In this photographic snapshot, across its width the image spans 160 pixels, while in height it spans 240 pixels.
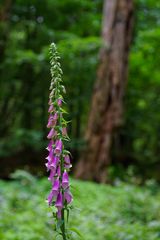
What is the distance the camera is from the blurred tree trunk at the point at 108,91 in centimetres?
1131

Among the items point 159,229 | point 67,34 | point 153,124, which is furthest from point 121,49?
point 159,229

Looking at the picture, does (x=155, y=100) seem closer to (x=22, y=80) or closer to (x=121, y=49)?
(x=121, y=49)

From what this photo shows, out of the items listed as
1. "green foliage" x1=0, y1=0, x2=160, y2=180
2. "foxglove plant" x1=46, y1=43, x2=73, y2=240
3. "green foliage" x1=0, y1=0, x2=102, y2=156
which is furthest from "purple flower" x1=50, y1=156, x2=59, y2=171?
"green foliage" x1=0, y1=0, x2=102, y2=156

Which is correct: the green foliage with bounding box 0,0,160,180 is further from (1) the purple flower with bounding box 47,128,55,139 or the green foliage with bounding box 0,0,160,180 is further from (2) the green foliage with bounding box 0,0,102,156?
(1) the purple flower with bounding box 47,128,55,139

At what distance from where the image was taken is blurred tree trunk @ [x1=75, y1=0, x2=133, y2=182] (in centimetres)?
1131

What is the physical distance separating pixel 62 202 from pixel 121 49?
9.94m

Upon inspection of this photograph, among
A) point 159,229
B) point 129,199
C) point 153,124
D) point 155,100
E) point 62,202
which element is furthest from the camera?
point 153,124

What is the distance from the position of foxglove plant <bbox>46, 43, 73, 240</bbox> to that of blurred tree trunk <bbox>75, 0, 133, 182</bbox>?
9375mm

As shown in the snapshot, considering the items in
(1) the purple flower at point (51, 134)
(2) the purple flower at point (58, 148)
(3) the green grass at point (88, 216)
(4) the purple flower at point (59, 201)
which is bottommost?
(4) the purple flower at point (59, 201)

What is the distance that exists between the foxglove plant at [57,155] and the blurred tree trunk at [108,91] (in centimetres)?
937

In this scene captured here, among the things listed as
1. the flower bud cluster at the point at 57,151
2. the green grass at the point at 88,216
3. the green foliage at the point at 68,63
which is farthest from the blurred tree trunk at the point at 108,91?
the flower bud cluster at the point at 57,151

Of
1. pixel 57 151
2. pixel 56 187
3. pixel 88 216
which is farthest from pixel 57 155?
pixel 88 216

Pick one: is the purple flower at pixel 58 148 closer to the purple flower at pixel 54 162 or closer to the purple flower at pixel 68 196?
the purple flower at pixel 54 162

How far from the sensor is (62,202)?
1.90 meters
